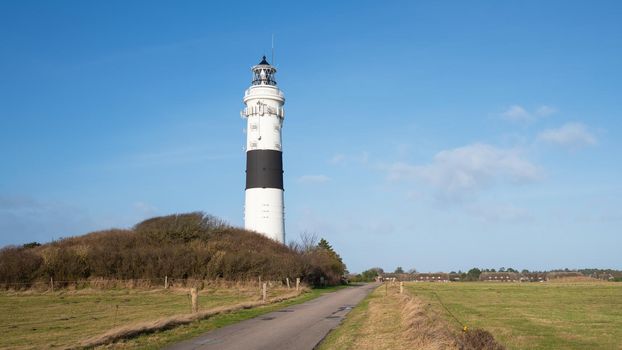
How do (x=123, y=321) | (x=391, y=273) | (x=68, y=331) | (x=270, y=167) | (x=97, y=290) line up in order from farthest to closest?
(x=391, y=273) < (x=270, y=167) < (x=97, y=290) < (x=123, y=321) < (x=68, y=331)

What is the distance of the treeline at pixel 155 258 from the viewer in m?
47.2

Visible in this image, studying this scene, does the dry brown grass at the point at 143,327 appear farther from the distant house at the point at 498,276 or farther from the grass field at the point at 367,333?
the distant house at the point at 498,276

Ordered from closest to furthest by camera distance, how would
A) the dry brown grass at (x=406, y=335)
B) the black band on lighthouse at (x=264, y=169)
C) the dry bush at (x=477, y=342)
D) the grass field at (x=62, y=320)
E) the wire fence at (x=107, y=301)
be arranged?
the dry bush at (x=477, y=342), the dry brown grass at (x=406, y=335), the grass field at (x=62, y=320), the wire fence at (x=107, y=301), the black band on lighthouse at (x=264, y=169)

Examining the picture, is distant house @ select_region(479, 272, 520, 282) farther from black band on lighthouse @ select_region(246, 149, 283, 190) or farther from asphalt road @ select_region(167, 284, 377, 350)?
asphalt road @ select_region(167, 284, 377, 350)

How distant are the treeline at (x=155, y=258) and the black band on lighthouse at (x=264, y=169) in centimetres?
508

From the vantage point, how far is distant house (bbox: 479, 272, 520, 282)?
12019 cm

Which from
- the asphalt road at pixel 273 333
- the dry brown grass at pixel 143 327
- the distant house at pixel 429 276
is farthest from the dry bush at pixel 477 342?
the distant house at pixel 429 276

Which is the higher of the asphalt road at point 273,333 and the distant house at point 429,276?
the distant house at point 429,276

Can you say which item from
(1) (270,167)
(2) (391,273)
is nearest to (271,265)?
(1) (270,167)

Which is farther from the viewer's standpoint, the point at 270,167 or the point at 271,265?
the point at 270,167

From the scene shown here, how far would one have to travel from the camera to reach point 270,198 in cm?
5872

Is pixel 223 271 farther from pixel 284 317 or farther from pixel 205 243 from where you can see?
pixel 284 317

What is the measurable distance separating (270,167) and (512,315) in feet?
116

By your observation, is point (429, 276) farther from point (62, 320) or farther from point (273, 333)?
point (273, 333)
